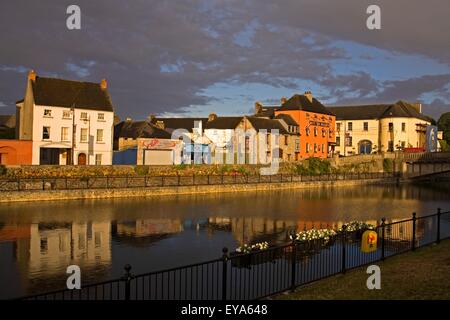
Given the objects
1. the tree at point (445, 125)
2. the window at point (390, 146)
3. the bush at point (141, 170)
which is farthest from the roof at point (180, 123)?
the tree at point (445, 125)

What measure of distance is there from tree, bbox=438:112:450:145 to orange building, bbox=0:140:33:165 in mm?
104402

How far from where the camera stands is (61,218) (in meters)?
29.6

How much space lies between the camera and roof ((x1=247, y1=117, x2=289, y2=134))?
247ft

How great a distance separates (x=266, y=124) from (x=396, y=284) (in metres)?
65.2

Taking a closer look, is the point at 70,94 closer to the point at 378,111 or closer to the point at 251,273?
the point at 251,273

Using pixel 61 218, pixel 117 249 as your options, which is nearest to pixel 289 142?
pixel 61 218

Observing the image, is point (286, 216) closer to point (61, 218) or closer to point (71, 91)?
point (61, 218)

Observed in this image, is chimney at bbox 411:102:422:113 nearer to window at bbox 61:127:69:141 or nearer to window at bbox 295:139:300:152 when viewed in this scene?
window at bbox 295:139:300:152

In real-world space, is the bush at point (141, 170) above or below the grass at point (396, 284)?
above

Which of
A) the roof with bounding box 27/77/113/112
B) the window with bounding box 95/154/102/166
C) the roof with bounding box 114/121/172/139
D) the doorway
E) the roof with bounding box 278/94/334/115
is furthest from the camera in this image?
the roof with bounding box 278/94/334/115

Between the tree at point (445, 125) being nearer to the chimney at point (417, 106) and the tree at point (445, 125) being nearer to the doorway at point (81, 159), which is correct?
the chimney at point (417, 106)

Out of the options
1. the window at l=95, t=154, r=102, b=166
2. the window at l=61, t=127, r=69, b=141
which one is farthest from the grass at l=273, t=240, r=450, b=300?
the window at l=95, t=154, r=102, b=166

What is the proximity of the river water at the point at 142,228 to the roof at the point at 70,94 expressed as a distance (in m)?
21.0

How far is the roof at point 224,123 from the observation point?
77250 mm
